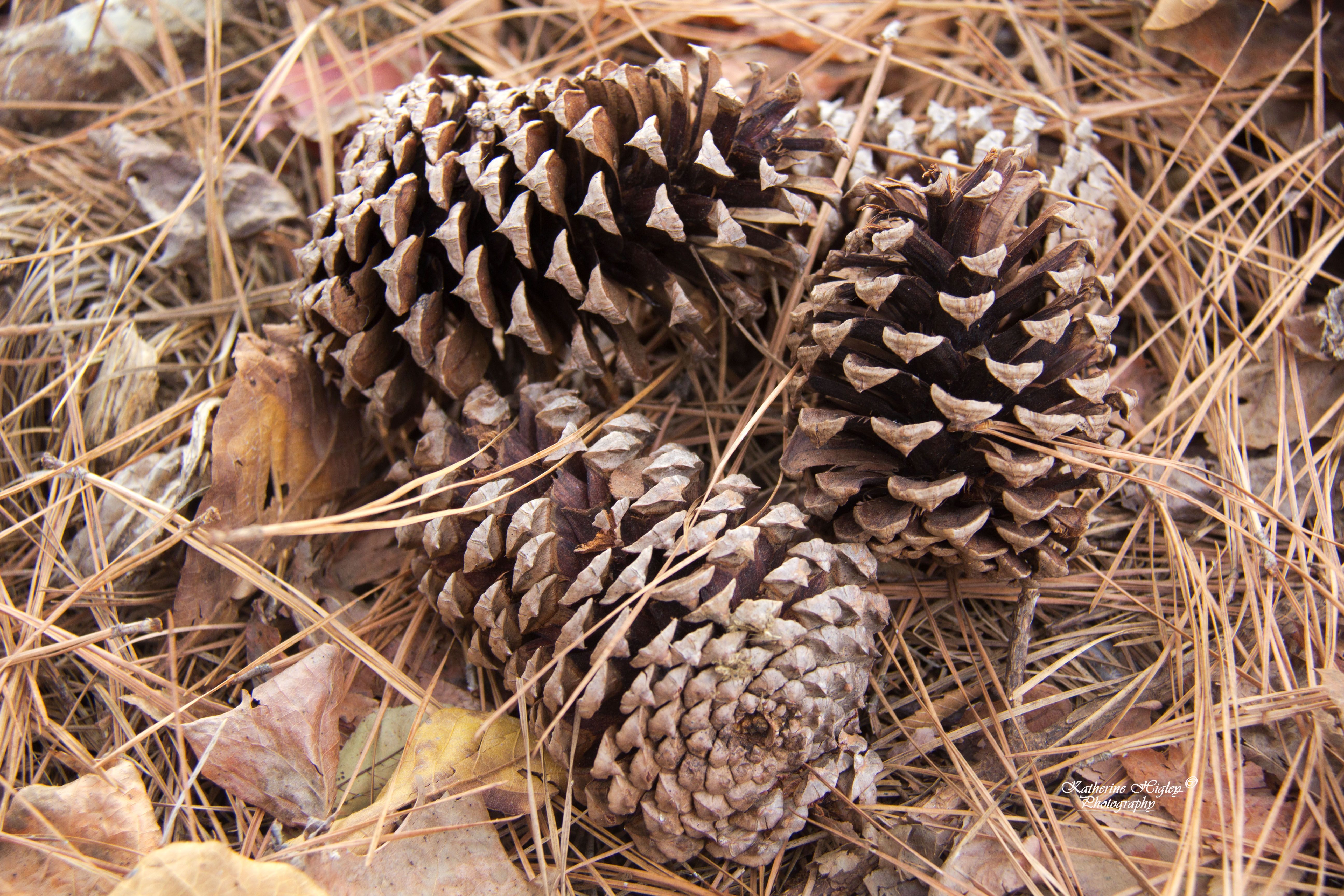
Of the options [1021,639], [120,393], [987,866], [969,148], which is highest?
[969,148]

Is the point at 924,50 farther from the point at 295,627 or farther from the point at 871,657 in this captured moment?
the point at 295,627

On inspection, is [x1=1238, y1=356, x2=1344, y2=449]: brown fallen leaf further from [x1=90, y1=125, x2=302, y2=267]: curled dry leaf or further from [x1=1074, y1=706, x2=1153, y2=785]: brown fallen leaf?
[x1=90, y1=125, x2=302, y2=267]: curled dry leaf

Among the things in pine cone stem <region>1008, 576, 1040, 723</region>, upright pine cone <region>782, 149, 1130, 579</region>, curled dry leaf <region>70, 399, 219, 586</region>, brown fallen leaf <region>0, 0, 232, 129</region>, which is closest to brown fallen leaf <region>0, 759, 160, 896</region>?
curled dry leaf <region>70, 399, 219, 586</region>

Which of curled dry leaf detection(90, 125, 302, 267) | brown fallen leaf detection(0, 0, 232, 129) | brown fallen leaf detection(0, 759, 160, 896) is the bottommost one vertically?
brown fallen leaf detection(0, 759, 160, 896)

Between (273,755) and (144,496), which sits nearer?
(273,755)

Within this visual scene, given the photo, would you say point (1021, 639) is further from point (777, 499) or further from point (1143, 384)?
point (1143, 384)

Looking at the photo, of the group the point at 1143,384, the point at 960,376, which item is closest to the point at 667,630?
the point at 960,376

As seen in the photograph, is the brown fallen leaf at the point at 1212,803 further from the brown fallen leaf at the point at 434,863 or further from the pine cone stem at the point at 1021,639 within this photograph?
the brown fallen leaf at the point at 434,863

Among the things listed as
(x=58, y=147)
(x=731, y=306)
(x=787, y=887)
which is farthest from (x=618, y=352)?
(x=58, y=147)
